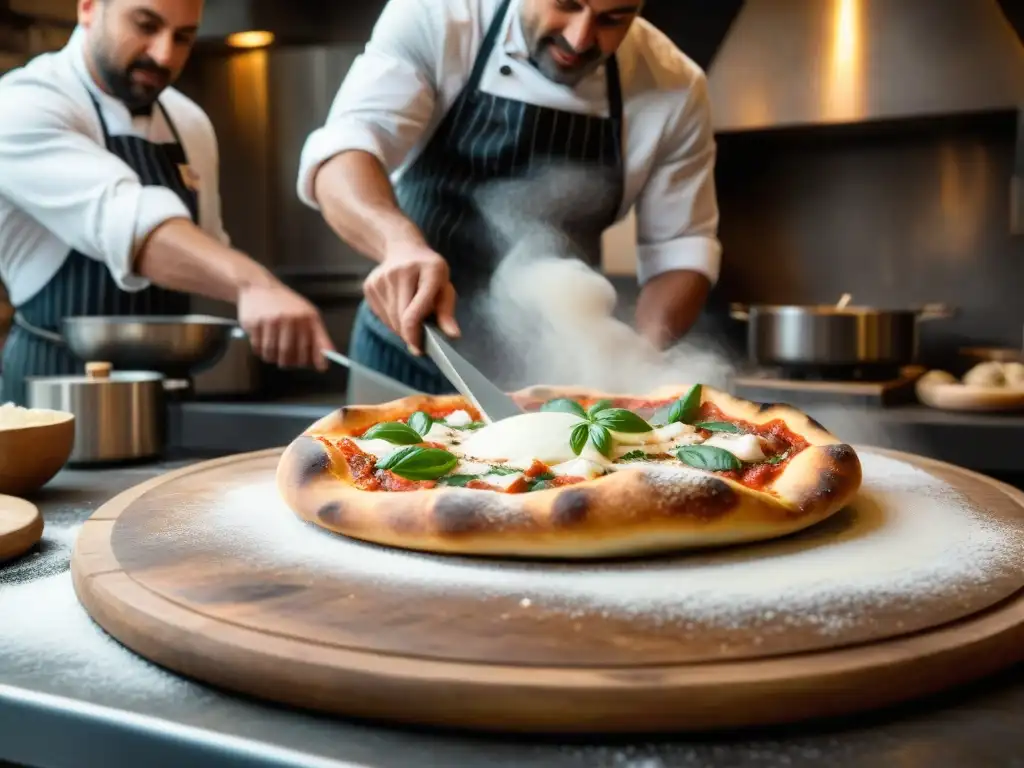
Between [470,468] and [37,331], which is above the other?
[37,331]

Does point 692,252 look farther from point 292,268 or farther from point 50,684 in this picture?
point 50,684

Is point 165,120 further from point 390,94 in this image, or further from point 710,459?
point 710,459

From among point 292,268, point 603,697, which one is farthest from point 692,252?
point 603,697

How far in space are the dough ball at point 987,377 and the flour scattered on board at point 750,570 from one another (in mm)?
1369

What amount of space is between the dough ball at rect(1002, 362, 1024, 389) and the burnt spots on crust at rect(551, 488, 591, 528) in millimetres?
1730

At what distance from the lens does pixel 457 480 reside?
0.92 metres

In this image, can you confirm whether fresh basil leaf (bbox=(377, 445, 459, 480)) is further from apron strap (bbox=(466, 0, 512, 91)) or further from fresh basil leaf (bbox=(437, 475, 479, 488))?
apron strap (bbox=(466, 0, 512, 91))

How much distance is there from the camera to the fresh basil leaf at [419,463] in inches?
36.1

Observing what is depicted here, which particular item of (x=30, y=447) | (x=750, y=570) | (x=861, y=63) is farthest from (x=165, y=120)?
(x=750, y=570)

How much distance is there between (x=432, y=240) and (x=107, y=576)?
60.4 inches

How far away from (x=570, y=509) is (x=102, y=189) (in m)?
1.80

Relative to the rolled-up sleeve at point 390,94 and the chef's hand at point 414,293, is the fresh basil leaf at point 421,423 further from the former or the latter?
the rolled-up sleeve at point 390,94

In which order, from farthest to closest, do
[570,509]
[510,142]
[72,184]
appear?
[72,184] < [510,142] < [570,509]

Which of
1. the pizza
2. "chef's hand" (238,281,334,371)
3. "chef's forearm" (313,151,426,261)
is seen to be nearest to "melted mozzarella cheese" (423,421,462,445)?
the pizza
